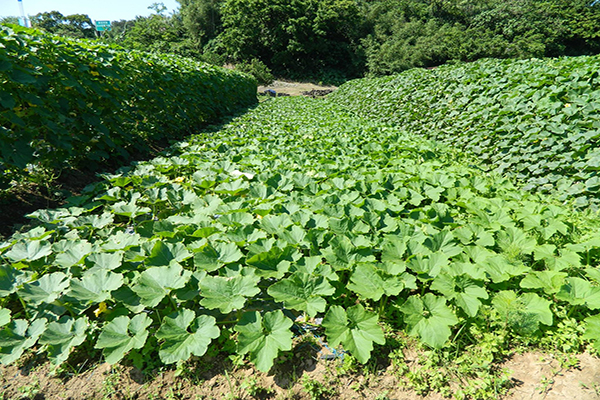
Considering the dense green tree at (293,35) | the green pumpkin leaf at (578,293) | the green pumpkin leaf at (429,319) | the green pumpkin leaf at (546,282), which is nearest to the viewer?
the green pumpkin leaf at (429,319)

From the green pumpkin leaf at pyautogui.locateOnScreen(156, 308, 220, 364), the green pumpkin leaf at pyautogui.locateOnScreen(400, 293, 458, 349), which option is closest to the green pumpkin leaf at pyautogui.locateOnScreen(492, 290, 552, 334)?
the green pumpkin leaf at pyautogui.locateOnScreen(400, 293, 458, 349)

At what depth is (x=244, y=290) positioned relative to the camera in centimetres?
176

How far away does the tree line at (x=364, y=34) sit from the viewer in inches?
1230

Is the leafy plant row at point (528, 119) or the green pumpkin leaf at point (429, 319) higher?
the leafy plant row at point (528, 119)

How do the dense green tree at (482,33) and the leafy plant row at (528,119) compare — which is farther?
the dense green tree at (482,33)

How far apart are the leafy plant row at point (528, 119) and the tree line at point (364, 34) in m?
25.8

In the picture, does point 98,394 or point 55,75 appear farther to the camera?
point 55,75

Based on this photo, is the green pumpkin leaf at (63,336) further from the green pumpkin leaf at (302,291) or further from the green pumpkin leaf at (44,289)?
the green pumpkin leaf at (302,291)

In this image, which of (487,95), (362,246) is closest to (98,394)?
(362,246)

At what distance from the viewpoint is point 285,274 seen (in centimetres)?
218

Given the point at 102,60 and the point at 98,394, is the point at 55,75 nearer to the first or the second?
the point at 102,60

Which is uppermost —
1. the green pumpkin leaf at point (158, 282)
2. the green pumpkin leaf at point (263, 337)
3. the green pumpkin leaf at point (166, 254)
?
the green pumpkin leaf at point (166, 254)

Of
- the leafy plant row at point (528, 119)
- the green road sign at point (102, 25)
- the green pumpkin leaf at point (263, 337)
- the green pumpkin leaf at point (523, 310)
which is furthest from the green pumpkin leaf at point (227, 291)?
the green road sign at point (102, 25)

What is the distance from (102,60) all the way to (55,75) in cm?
91
